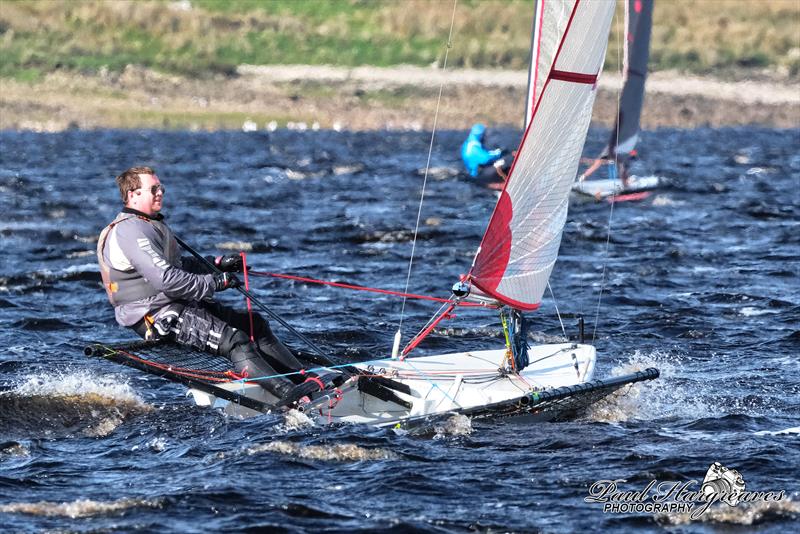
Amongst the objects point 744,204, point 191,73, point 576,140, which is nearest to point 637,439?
point 576,140

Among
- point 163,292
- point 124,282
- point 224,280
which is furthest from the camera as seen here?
point 124,282

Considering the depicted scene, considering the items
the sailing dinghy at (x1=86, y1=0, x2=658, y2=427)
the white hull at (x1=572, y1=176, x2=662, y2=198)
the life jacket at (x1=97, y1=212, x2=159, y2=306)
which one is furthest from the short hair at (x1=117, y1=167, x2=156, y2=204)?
the white hull at (x1=572, y1=176, x2=662, y2=198)

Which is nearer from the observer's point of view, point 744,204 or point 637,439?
point 637,439

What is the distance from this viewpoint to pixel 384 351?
599 inches

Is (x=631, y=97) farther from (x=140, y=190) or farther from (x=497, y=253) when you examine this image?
(x=140, y=190)

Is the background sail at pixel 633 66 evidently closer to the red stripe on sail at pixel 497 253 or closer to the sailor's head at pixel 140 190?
the red stripe on sail at pixel 497 253

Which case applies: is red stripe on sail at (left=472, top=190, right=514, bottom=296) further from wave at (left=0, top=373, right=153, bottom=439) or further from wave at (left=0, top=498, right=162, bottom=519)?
wave at (left=0, top=498, right=162, bottom=519)

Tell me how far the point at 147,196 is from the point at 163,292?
800mm

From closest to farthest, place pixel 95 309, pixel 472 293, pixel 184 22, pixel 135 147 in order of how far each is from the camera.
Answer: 1. pixel 472 293
2. pixel 95 309
3. pixel 135 147
4. pixel 184 22

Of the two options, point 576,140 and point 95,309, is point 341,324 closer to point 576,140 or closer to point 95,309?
point 95,309

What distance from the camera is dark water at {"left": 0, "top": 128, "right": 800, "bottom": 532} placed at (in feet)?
30.6

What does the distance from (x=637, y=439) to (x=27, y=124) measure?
80727 mm

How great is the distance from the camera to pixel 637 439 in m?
11.1

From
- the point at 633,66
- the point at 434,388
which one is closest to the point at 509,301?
the point at 434,388
